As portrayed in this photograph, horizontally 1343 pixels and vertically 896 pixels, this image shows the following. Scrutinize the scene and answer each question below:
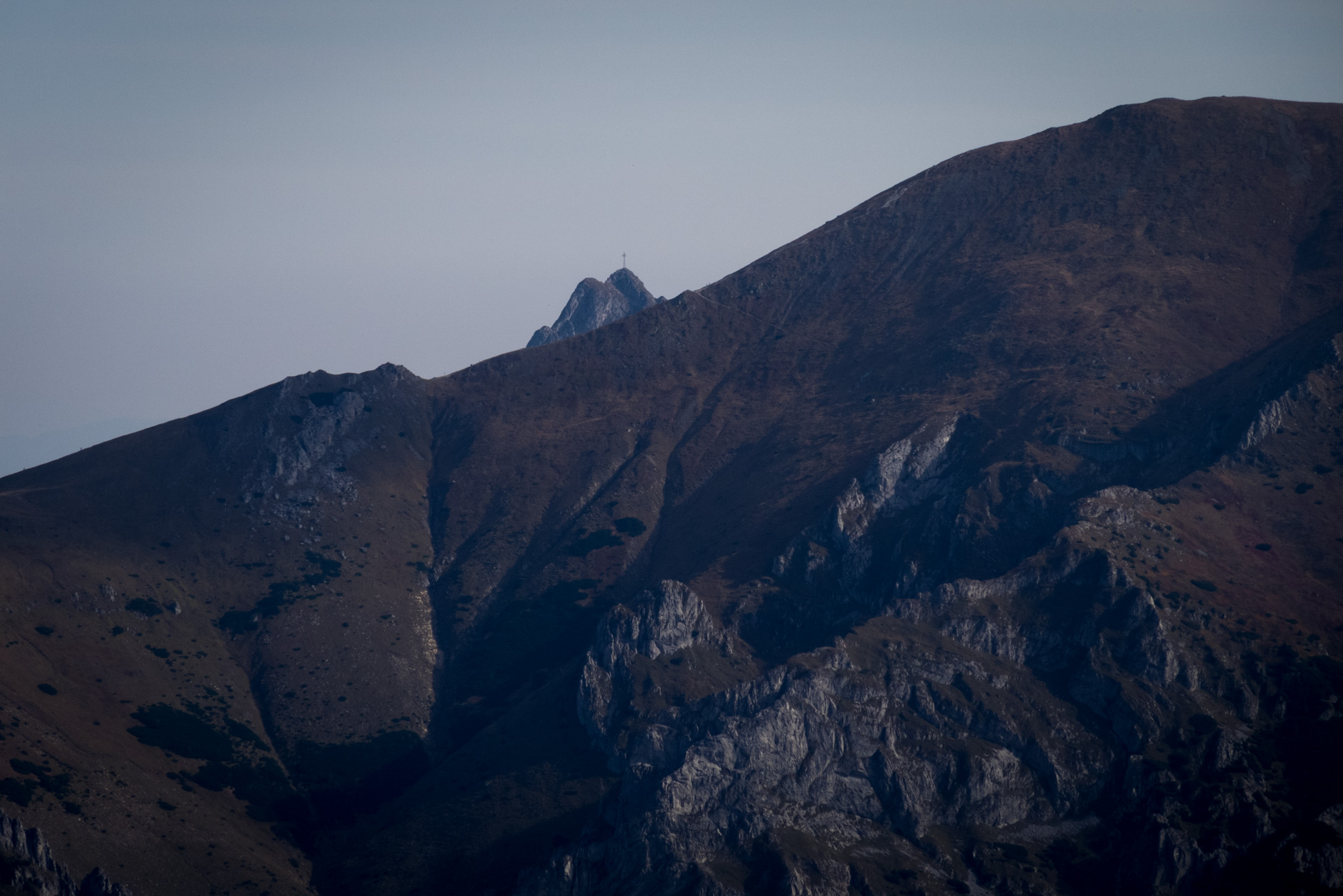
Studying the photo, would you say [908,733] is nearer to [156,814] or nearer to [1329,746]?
[1329,746]

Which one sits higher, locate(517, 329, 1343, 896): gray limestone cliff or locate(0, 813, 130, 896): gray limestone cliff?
locate(0, 813, 130, 896): gray limestone cliff

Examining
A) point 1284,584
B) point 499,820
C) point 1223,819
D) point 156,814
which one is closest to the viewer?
point 1223,819

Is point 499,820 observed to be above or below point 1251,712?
above

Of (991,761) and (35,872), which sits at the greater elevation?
(35,872)

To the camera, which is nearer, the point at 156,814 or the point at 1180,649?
the point at 156,814

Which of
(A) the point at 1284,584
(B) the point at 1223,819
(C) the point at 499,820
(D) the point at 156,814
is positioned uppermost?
(D) the point at 156,814

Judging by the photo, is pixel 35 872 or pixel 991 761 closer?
pixel 35 872

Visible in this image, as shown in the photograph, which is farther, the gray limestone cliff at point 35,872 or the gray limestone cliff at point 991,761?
the gray limestone cliff at point 991,761

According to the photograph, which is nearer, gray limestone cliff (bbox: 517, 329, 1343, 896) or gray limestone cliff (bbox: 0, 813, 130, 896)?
gray limestone cliff (bbox: 0, 813, 130, 896)

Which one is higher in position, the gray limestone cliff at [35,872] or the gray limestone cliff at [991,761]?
the gray limestone cliff at [35,872]

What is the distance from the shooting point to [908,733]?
180 m

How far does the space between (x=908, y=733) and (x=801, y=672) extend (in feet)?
64.2

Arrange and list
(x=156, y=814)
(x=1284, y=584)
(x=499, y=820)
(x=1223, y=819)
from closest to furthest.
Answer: (x=1223, y=819)
(x=156, y=814)
(x=499, y=820)
(x=1284, y=584)

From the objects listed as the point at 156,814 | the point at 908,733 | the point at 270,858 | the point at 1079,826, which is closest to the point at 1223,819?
the point at 1079,826
